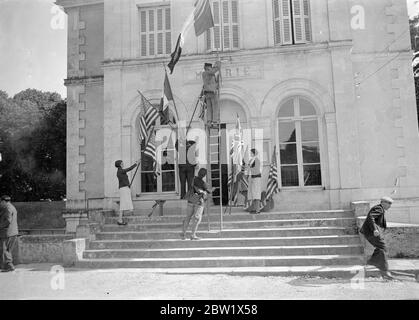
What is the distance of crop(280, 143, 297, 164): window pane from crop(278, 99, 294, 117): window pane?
0.97 metres

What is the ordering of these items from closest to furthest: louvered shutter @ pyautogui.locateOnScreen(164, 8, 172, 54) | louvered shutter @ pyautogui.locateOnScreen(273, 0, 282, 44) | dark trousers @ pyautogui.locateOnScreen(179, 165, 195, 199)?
dark trousers @ pyautogui.locateOnScreen(179, 165, 195, 199), louvered shutter @ pyautogui.locateOnScreen(273, 0, 282, 44), louvered shutter @ pyautogui.locateOnScreen(164, 8, 172, 54)

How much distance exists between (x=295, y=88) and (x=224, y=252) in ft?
19.4

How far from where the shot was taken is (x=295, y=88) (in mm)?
13703

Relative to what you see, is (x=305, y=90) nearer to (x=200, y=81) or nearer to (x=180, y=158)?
(x=200, y=81)

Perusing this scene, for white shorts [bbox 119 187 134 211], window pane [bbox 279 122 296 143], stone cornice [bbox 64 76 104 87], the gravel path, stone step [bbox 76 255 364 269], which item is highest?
stone cornice [bbox 64 76 104 87]

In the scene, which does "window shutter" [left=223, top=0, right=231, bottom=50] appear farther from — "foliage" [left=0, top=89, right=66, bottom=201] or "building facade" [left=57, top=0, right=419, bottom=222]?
"foliage" [left=0, top=89, right=66, bottom=201]

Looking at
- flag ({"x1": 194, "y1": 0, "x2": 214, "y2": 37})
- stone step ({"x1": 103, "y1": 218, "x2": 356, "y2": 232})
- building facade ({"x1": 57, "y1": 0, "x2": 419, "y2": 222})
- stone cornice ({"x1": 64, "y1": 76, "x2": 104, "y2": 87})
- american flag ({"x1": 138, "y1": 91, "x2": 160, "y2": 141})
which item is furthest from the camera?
stone cornice ({"x1": 64, "y1": 76, "x2": 104, "y2": 87})

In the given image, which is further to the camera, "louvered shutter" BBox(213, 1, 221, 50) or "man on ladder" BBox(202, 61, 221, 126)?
"louvered shutter" BBox(213, 1, 221, 50)

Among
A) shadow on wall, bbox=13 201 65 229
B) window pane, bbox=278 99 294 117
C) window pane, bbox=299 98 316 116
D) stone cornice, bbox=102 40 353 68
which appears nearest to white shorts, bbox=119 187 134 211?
stone cornice, bbox=102 40 353 68

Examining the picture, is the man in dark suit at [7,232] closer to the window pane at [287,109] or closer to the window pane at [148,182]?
the window pane at [148,182]

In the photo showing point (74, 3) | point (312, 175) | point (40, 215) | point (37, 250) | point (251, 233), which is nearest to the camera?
point (251, 233)

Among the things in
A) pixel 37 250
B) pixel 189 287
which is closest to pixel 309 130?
pixel 189 287

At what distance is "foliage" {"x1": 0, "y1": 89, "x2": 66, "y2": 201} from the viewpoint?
28797mm

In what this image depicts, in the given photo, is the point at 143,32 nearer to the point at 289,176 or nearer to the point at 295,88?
the point at 295,88
